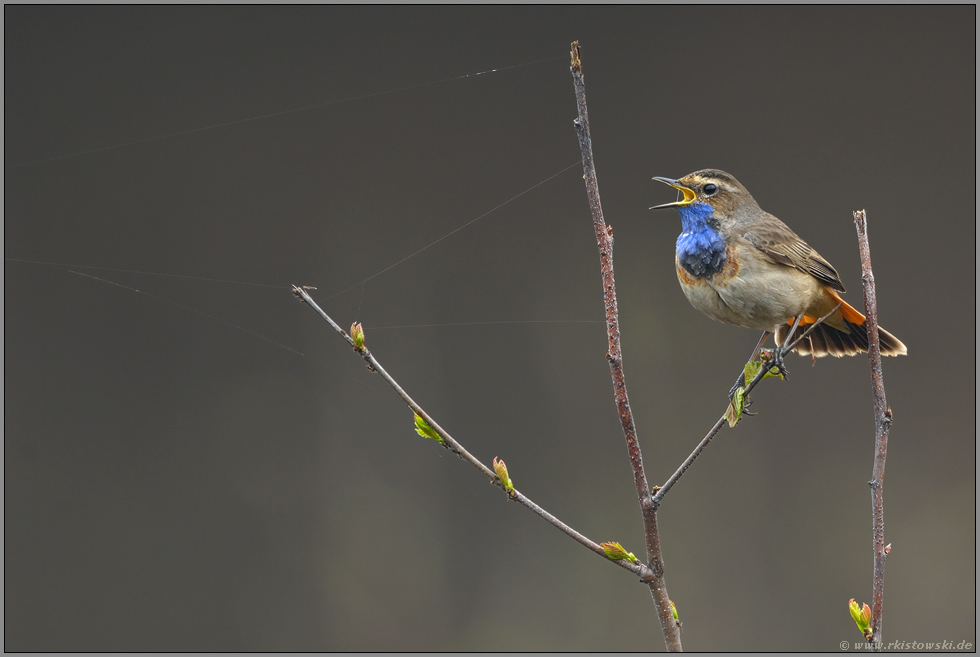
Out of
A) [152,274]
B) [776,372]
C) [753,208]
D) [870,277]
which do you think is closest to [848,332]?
[753,208]

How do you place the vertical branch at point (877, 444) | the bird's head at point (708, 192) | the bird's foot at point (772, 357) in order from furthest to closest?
1. the bird's head at point (708, 192)
2. the bird's foot at point (772, 357)
3. the vertical branch at point (877, 444)

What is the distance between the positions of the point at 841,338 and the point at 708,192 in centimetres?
50

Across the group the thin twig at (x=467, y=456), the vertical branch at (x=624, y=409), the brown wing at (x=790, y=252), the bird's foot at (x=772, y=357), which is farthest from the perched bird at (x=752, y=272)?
the thin twig at (x=467, y=456)

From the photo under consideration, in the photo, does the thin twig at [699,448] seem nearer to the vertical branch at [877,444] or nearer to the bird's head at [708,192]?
the vertical branch at [877,444]

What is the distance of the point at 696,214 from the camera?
69.3 inches

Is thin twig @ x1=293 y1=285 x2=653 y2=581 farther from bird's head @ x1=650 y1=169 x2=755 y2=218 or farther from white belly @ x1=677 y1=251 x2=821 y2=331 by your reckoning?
bird's head @ x1=650 y1=169 x2=755 y2=218

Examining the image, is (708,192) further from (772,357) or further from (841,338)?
(772,357)

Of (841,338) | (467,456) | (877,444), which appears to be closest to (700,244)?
(841,338)

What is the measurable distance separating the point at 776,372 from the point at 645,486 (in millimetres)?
359

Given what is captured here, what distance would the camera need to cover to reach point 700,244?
5.68 feet

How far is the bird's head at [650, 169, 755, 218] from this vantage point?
1.76m

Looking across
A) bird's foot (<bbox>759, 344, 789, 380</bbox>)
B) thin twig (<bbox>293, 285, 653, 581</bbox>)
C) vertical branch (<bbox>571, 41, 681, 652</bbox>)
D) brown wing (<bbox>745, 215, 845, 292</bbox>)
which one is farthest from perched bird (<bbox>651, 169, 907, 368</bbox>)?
thin twig (<bbox>293, 285, 653, 581</bbox>)

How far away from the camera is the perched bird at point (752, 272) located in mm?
1635

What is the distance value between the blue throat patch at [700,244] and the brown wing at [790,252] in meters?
0.09
